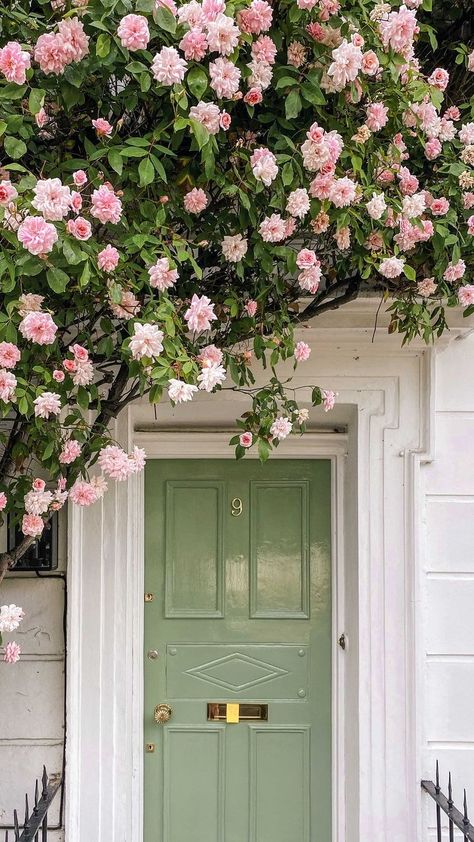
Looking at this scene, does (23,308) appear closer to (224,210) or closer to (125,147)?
(125,147)

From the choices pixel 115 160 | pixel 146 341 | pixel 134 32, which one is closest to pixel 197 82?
pixel 134 32

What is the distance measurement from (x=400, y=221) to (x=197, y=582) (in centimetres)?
191

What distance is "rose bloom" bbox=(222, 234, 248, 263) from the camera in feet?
7.85

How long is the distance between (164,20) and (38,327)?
0.89m

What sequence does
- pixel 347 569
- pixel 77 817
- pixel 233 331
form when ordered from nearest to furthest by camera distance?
pixel 233 331 < pixel 77 817 < pixel 347 569

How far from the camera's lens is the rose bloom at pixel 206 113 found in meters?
2.09

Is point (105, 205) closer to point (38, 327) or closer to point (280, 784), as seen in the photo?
point (38, 327)

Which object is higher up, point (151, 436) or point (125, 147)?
point (125, 147)

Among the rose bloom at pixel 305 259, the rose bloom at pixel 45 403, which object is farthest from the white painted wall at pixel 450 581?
the rose bloom at pixel 45 403

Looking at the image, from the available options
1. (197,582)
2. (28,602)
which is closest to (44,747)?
(28,602)

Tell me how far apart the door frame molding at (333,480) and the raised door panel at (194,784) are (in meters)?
0.18

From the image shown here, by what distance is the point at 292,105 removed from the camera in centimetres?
225

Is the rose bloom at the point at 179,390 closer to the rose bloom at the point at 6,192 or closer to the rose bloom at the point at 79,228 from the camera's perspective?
the rose bloom at the point at 79,228

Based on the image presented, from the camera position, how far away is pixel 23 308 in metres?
2.10
